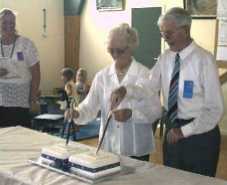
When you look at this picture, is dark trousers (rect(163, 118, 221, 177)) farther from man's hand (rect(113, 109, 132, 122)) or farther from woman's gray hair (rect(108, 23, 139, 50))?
woman's gray hair (rect(108, 23, 139, 50))

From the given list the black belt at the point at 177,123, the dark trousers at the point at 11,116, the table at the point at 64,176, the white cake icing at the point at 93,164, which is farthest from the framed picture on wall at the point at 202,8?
the white cake icing at the point at 93,164

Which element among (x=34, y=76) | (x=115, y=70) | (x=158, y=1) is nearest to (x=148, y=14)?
(x=158, y=1)

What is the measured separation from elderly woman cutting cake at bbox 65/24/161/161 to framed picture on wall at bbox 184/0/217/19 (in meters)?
3.48

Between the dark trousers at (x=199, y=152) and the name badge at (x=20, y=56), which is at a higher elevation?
the name badge at (x=20, y=56)

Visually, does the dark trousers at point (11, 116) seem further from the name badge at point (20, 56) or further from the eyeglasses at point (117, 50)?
the eyeglasses at point (117, 50)

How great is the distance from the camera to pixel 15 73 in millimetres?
3410

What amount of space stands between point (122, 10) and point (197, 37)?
1.50 metres

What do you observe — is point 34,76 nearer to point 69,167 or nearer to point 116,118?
point 116,118

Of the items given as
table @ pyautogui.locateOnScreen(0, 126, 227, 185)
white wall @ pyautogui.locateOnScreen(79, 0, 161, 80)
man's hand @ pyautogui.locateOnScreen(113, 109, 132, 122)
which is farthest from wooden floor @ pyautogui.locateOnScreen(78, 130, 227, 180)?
table @ pyautogui.locateOnScreen(0, 126, 227, 185)

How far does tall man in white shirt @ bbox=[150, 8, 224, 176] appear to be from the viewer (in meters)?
2.20

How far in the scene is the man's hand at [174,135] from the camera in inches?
88.4

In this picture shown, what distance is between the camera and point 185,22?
7.26ft

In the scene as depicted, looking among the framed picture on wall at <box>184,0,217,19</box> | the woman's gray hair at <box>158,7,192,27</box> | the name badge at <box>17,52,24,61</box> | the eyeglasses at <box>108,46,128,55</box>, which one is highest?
the framed picture on wall at <box>184,0,217,19</box>

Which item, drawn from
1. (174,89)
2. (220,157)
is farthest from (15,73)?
(220,157)
